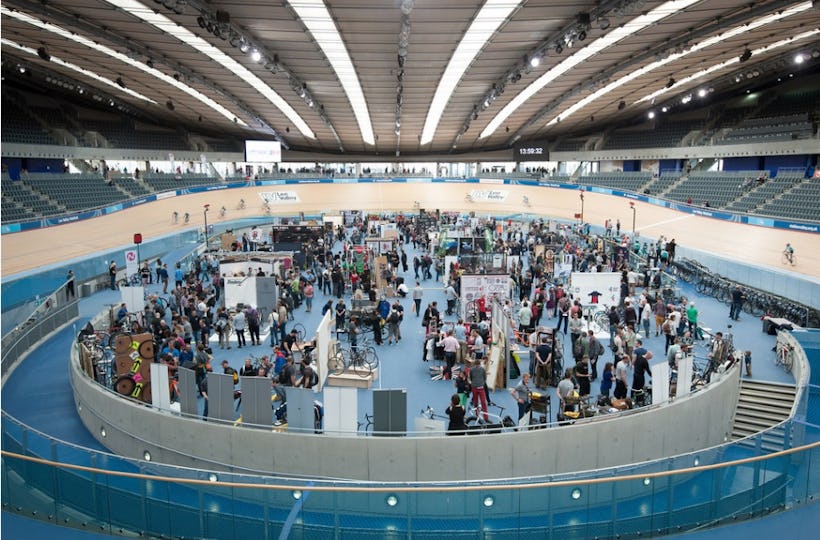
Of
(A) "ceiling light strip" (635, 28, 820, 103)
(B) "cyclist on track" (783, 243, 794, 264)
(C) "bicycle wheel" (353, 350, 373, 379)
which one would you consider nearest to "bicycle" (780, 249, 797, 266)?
(B) "cyclist on track" (783, 243, 794, 264)

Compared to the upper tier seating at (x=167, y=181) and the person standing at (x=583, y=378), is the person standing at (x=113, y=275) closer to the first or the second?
the person standing at (x=583, y=378)

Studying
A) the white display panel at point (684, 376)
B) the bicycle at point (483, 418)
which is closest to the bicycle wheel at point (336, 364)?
the bicycle at point (483, 418)

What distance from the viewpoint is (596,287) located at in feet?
61.5

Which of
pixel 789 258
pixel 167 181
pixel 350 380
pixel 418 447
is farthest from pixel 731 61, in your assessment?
pixel 167 181

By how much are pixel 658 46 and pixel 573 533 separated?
2476cm

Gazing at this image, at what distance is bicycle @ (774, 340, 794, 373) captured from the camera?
16016 mm

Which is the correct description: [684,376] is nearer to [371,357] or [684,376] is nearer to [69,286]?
[371,357]

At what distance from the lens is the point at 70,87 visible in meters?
39.9

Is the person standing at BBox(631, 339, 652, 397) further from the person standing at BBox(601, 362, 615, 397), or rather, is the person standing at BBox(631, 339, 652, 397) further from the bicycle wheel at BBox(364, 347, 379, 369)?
the bicycle wheel at BBox(364, 347, 379, 369)

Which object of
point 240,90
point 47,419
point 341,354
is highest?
point 240,90

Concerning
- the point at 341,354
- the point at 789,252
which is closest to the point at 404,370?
the point at 341,354

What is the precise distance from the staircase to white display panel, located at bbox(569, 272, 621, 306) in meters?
4.64

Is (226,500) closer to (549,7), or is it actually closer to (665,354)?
(665,354)

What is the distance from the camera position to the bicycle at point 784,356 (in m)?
16.0
